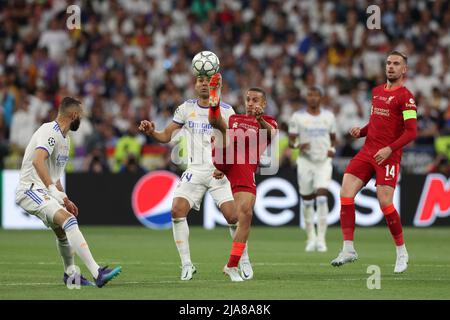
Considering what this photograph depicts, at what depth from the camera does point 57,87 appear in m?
27.1

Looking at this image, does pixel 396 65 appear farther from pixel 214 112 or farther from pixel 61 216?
pixel 61 216

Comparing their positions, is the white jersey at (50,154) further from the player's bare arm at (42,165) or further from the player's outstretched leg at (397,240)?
the player's outstretched leg at (397,240)

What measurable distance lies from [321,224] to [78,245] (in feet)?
25.7

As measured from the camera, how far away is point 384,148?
42.9 ft

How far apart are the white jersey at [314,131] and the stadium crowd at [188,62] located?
15.8 feet

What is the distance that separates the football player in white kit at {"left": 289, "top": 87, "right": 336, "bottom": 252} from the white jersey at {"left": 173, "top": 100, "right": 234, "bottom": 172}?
6.06 metres

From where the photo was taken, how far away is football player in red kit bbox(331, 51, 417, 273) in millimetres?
13234

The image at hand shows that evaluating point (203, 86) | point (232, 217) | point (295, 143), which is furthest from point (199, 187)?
point (295, 143)

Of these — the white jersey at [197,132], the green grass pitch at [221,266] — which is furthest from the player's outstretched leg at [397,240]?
the white jersey at [197,132]

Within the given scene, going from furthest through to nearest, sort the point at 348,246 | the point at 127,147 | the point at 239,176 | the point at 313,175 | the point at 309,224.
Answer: the point at 127,147 → the point at 313,175 → the point at 309,224 → the point at 348,246 → the point at 239,176

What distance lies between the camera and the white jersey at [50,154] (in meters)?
11.7

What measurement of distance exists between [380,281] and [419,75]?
15.4 metres
